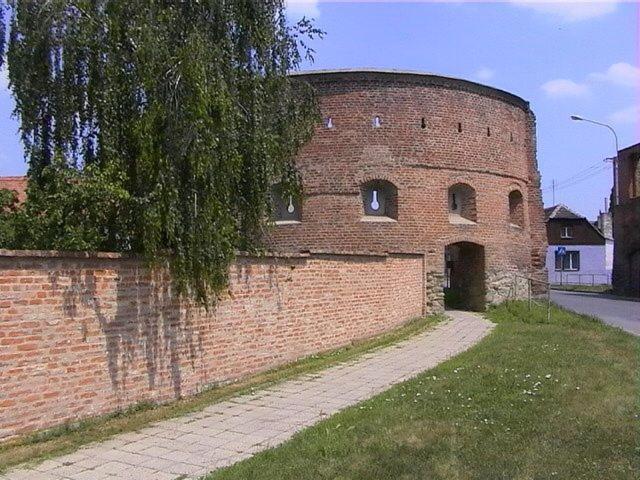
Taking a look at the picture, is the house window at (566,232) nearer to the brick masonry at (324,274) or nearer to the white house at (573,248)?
the white house at (573,248)

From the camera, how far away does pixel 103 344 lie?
24.4 feet

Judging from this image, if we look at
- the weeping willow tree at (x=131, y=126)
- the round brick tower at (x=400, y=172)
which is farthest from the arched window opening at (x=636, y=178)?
the weeping willow tree at (x=131, y=126)

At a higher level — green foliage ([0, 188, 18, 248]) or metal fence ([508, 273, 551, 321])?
green foliage ([0, 188, 18, 248])

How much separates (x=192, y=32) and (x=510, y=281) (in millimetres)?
16418

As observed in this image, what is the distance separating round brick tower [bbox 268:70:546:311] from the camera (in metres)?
19.7

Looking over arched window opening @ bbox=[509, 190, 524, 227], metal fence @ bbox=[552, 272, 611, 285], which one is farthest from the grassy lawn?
metal fence @ bbox=[552, 272, 611, 285]

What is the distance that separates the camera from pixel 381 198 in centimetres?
2041

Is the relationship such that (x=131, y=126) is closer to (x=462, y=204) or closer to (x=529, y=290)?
(x=462, y=204)

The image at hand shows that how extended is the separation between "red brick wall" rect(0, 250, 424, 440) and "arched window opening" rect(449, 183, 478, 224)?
9.55 m

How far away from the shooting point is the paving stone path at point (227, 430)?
19.1 feet

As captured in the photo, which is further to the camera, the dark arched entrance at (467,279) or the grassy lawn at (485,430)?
the dark arched entrance at (467,279)

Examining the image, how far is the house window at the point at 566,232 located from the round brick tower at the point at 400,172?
120 feet

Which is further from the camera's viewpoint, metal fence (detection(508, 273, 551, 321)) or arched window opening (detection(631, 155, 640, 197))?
arched window opening (detection(631, 155, 640, 197))

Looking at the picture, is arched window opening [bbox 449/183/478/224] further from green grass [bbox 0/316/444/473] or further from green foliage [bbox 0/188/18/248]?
green foliage [bbox 0/188/18/248]
